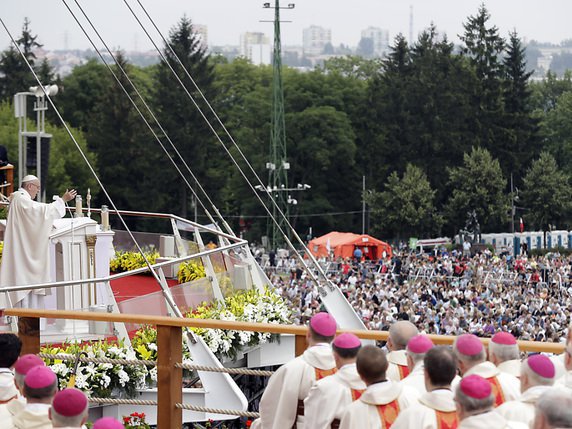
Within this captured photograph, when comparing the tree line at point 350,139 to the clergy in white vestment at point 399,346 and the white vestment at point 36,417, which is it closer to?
the clergy in white vestment at point 399,346

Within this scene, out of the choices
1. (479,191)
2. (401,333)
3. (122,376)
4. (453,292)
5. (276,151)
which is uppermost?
(401,333)

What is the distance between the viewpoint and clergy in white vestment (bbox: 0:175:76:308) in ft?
43.4

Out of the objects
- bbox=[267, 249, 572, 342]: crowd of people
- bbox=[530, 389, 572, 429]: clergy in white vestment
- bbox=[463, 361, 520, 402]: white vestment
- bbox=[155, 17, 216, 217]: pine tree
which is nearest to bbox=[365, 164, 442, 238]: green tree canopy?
bbox=[155, 17, 216, 217]: pine tree

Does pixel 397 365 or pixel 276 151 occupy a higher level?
pixel 397 365

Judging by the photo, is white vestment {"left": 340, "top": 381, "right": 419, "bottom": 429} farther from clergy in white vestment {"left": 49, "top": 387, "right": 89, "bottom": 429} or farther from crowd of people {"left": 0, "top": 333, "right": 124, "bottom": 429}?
clergy in white vestment {"left": 49, "top": 387, "right": 89, "bottom": 429}

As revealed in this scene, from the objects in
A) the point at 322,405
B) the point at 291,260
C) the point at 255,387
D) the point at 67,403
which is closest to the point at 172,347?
the point at 322,405

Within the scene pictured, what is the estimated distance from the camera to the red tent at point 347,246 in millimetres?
56250

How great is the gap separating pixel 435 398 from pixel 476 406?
1.84 ft

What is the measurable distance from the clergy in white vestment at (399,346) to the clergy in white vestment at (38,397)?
201 cm

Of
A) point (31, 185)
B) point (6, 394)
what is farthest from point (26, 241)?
point (6, 394)

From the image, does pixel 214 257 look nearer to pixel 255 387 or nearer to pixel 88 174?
pixel 255 387

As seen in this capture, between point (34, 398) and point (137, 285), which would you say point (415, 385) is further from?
point (137, 285)

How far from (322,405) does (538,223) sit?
72.1 m

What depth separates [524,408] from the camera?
6293mm
